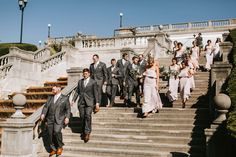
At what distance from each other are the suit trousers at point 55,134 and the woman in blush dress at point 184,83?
4404mm

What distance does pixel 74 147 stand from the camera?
978 centimetres

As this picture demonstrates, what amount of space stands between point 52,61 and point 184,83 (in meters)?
10.3

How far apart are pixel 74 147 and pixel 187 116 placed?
137 inches

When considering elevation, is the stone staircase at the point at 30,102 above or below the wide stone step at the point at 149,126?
above

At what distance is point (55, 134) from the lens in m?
9.35

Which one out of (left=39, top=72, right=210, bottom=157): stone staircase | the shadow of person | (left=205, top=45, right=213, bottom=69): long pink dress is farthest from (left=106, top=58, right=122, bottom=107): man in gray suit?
(left=205, top=45, right=213, bottom=69): long pink dress

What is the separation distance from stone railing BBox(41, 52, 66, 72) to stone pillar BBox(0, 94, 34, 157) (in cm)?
1020

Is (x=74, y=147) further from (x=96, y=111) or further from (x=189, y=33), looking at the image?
(x=189, y=33)

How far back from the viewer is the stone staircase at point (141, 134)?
9.01 metres

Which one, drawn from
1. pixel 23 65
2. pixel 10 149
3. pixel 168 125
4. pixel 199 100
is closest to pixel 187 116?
pixel 168 125

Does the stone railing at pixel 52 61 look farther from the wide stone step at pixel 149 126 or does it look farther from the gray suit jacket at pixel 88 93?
the gray suit jacket at pixel 88 93

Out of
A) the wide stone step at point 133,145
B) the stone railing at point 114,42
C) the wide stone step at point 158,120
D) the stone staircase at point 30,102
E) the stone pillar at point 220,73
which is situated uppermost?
the stone railing at point 114,42

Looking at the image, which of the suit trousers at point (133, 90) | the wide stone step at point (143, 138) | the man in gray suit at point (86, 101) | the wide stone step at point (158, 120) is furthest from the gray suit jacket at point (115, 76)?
the wide stone step at point (143, 138)

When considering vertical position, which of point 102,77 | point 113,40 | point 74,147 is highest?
point 113,40
